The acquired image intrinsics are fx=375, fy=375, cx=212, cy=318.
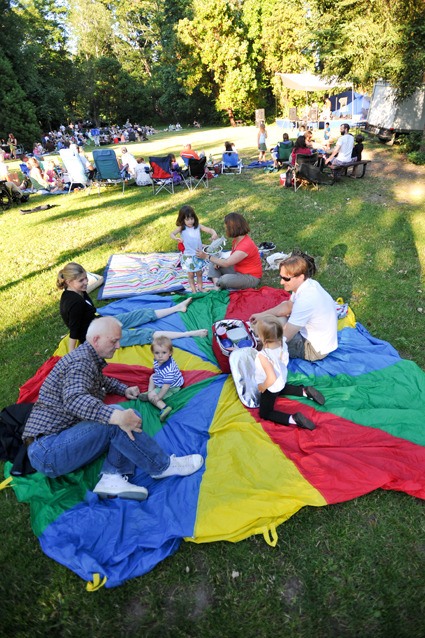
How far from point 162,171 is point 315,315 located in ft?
30.6

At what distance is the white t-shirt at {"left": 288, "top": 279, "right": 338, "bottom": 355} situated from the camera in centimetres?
366

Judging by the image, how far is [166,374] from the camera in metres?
3.79

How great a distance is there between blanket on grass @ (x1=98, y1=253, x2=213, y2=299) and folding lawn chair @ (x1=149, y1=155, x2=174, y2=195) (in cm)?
508

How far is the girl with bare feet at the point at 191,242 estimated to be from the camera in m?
5.74

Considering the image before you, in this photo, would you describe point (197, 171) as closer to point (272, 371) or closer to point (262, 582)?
point (272, 371)

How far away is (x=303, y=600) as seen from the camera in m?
2.35

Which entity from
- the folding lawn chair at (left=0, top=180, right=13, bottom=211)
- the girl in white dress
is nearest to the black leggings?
the girl in white dress

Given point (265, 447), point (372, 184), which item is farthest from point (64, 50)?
point (265, 447)

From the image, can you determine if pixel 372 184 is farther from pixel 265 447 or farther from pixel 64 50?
pixel 64 50

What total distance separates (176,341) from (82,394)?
2030mm

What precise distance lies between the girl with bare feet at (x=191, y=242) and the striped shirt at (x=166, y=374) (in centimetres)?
224

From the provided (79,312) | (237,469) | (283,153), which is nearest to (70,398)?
(237,469)

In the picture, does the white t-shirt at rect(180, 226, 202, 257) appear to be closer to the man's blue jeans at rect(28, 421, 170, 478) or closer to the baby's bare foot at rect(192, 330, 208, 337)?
the baby's bare foot at rect(192, 330, 208, 337)

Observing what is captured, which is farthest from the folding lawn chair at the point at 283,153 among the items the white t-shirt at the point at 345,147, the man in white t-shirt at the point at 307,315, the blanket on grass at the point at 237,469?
the blanket on grass at the point at 237,469
